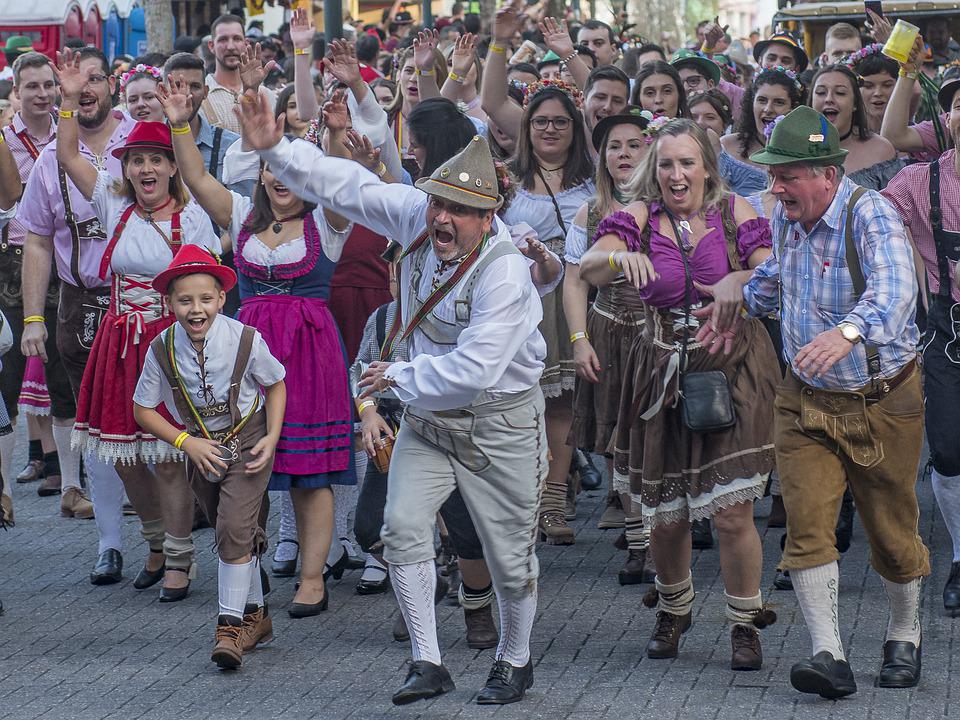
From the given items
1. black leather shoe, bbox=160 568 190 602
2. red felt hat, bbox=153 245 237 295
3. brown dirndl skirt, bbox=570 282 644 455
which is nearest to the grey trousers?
red felt hat, bbox=153 245 237 295

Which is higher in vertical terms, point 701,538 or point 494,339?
point 494,339

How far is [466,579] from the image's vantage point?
635cm

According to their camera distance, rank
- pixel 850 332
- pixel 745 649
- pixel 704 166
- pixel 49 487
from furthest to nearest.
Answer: pixel 49 487, pixel 704 166, pixel 745 649, pixel 850 332

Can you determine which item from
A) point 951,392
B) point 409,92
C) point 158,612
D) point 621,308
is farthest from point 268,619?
point 409,92

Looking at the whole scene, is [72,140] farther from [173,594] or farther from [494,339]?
[494,339]

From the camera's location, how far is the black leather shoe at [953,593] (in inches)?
260

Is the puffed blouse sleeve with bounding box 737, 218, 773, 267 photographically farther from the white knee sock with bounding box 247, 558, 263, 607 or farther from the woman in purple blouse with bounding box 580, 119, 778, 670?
the white knee sock with bounding box 247, 558, 263, 607

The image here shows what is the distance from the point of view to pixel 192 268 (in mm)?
6367

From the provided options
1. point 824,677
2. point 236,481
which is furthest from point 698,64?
point 824,677

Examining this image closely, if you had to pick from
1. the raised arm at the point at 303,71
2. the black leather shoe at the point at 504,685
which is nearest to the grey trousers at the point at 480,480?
the black leather shoe at the point at 504,685

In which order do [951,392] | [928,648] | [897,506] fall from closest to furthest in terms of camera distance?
[897,506]
[928,648]
[951,392]

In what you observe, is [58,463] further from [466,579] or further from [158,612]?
[466,579]

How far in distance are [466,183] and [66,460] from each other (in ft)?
14.3

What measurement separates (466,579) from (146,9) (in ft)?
42.4
